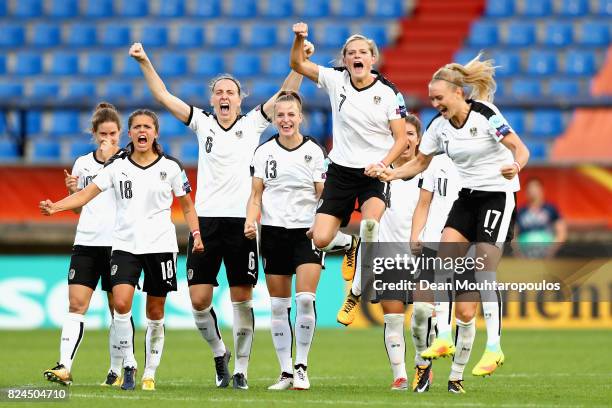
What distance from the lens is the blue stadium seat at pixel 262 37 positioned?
2466 centimetres

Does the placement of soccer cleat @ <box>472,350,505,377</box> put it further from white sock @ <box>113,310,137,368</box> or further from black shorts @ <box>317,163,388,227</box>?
white sock @ <box>113,310,137,368</box>

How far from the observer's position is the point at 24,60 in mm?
24375

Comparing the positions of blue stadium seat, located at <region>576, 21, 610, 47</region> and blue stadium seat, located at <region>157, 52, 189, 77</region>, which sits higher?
blue stadium seat, located at <region>576, 21, 610, 47</region>

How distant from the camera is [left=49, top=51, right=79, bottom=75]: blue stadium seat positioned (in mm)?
24219

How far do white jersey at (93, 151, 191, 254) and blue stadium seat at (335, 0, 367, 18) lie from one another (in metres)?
14.9

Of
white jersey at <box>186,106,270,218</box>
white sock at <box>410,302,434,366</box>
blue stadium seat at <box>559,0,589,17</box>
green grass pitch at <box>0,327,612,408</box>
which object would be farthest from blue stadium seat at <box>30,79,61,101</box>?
white sock at <box>410,302,434,366</box>

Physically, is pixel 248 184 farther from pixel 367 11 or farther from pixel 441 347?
pixel 367 11

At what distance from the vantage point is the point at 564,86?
23875 mm

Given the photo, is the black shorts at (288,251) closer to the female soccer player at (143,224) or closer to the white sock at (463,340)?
the female soccer player at (143,224)

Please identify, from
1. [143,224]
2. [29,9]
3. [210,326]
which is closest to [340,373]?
[210,326]

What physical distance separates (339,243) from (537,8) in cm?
1542

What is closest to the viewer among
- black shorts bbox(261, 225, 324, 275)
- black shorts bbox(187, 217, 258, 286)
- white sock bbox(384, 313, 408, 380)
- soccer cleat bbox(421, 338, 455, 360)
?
soccer cleat bbox(421, 338, 455, 360)

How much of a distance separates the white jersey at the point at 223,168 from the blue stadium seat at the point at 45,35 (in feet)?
47.1

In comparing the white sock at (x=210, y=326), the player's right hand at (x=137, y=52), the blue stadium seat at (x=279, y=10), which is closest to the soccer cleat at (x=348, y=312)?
the white sock at (x=210, y=326)
